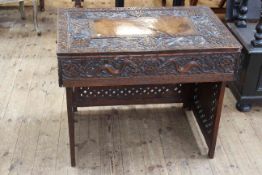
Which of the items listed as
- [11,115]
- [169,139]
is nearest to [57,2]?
[11,115]

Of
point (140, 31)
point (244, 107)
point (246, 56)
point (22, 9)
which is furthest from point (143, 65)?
point (22, 9)

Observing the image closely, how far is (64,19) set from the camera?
6.53ft

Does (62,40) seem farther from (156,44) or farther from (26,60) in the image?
(26,60)

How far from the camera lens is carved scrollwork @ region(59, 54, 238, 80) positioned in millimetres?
1686

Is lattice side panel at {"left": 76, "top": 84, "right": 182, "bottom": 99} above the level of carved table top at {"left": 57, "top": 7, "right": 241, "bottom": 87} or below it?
below

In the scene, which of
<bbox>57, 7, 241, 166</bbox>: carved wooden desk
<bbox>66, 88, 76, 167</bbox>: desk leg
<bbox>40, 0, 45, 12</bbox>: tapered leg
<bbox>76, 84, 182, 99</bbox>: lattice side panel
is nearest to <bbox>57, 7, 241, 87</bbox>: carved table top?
<bbox>57, 7, 241, 166</bbox>: carved wooden desk

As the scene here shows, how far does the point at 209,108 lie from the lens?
207cm

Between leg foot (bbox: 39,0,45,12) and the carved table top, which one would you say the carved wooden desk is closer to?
the carved table top

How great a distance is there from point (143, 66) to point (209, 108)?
55 centimetres

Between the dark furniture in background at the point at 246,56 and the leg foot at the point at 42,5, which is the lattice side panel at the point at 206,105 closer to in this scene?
the dark furniture in background at the point at 246,56

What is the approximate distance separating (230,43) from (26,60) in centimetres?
184

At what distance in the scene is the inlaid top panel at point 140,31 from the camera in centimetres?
173

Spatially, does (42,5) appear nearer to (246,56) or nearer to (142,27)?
(142,27)

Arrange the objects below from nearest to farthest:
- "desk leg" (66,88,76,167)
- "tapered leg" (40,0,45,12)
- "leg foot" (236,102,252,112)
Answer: "desk leg" (66,88,76,167) → "leg foot" (236,102,252,112) → "tapered leg" (40,0,45,12)
